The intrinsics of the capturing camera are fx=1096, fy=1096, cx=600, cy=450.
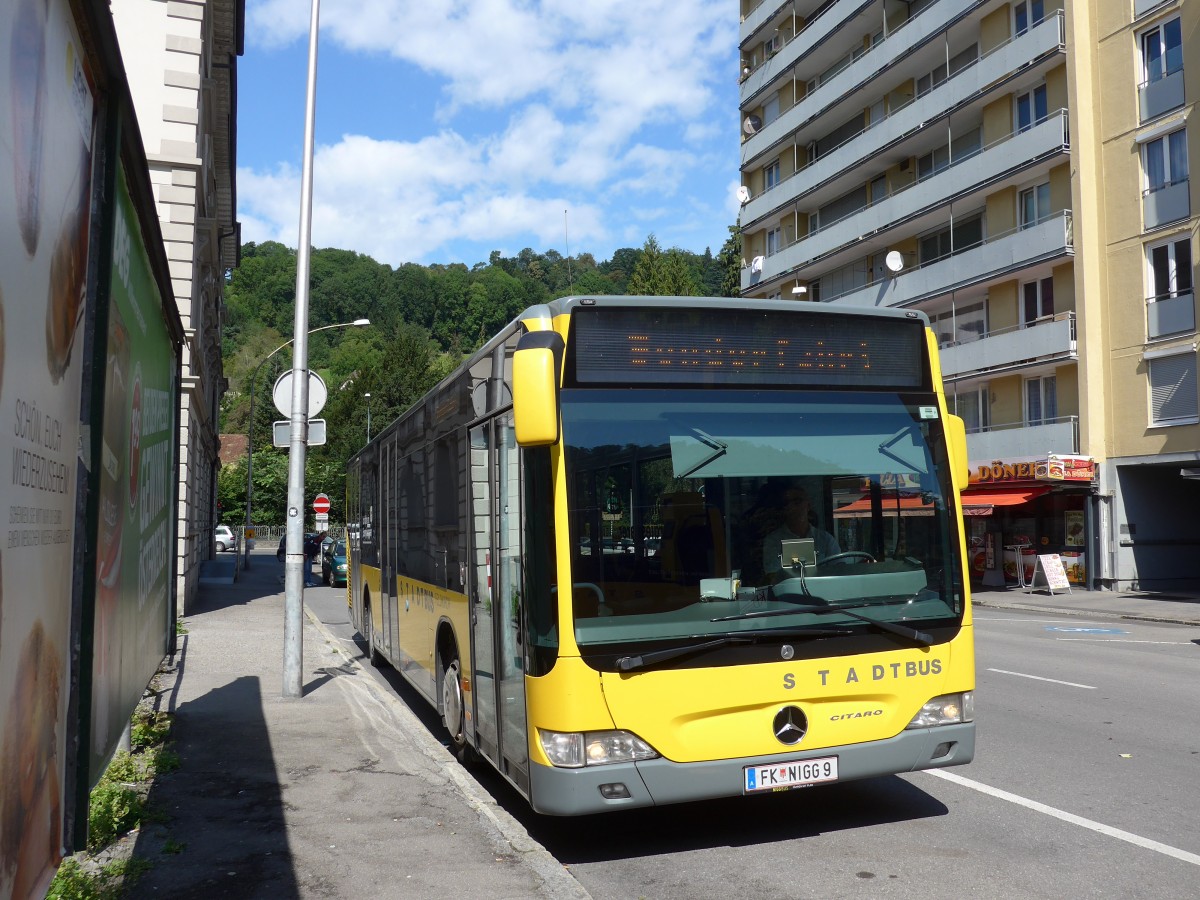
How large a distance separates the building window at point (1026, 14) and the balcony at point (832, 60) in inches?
45.5

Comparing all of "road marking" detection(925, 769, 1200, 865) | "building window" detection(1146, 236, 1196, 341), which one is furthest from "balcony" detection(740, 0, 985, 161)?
"road marking" detection(925, 769, 1200, 865)

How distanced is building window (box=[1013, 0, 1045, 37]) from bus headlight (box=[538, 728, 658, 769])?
108 feet

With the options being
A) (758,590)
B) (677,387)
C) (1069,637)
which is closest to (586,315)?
(677,387)

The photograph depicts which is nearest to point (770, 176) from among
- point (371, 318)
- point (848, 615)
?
point (848, 615)

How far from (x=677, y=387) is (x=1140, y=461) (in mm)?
26816

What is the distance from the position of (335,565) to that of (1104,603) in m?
21.3

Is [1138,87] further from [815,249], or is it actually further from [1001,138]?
[815,249]

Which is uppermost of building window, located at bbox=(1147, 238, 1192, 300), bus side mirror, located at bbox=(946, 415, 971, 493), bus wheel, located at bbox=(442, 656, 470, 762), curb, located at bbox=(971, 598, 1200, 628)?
building window, located at bbox=(1147, 238, 1192, 300)

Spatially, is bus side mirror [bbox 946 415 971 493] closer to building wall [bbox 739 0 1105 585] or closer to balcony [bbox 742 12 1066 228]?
building wall [bbox 739 0 1105 585]

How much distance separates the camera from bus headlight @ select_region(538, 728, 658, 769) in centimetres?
531

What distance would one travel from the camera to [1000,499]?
100.0 ft

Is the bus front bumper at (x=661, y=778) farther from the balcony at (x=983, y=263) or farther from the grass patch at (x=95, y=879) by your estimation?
the balcony at (x=983, y=263)

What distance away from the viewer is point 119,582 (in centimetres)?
411

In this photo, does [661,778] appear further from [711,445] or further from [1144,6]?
[1144,6]
